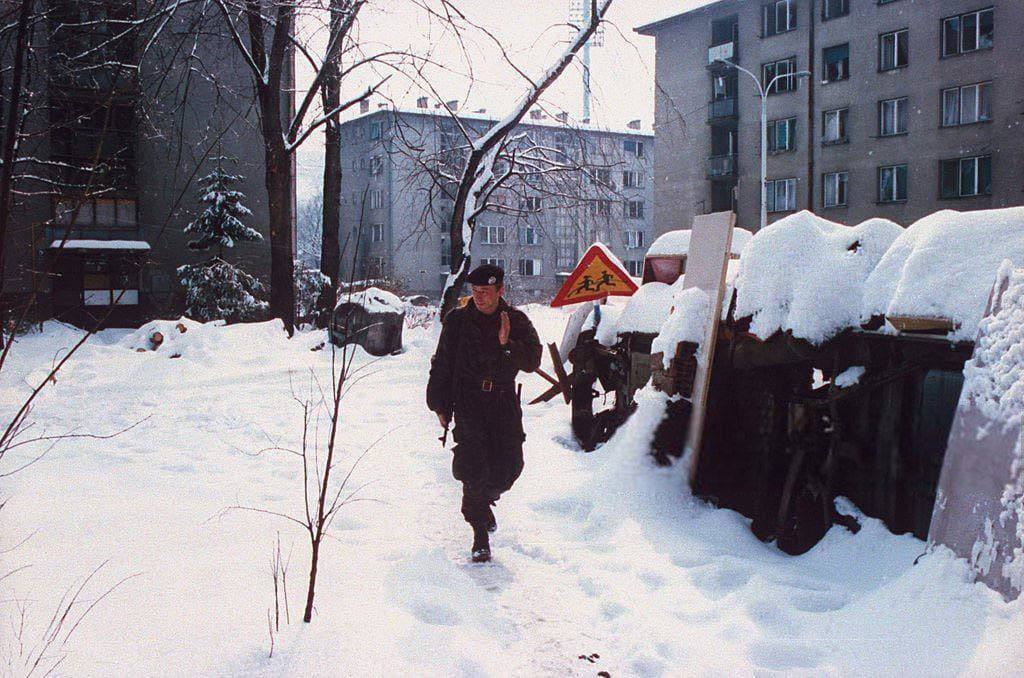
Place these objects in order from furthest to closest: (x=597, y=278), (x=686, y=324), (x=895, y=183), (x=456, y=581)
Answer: (x=895, y=183)
(x=597, y=278)
(x=686, y=324)
(x=456, y=581)

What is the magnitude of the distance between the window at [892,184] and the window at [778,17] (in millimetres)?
7586

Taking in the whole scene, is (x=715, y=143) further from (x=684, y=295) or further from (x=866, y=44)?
(x=684, y=295)

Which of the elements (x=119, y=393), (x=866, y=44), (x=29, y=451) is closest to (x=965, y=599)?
(x=29, y=451)

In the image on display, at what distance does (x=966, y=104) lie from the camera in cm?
2878

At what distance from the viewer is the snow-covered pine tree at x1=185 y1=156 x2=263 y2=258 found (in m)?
26.7

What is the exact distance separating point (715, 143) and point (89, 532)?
119 feet

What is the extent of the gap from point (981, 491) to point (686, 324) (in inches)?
99.3

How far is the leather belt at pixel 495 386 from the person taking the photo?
5145mm

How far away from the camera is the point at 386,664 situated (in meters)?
3.38

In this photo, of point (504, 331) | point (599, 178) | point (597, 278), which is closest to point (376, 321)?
point (599, 178)

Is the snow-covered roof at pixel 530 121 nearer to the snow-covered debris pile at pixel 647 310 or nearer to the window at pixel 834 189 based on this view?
the snow-covered debris pile at pixel 647 310

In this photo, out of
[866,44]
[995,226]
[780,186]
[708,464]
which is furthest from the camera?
[780,186]

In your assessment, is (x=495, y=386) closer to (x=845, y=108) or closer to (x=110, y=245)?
(x=110, y=245)

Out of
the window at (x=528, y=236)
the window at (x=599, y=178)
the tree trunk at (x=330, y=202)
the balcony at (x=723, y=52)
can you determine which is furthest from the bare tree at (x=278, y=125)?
the window at (x=528, y=236)
